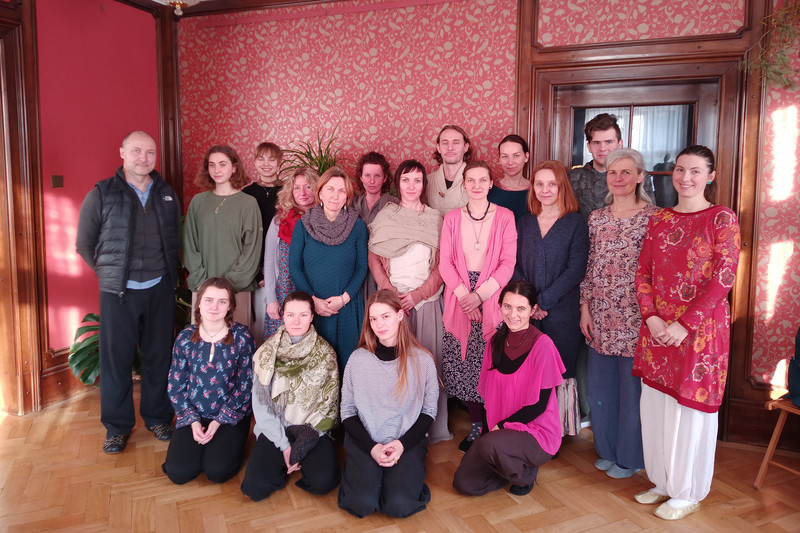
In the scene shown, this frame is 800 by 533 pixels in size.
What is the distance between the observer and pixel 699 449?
2.33 meters

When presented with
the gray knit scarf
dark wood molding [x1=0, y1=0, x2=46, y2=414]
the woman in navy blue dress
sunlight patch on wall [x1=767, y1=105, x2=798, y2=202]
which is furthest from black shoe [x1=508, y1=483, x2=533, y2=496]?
dark wood molding [x1=0, y1=0, x2=46, y2=414]

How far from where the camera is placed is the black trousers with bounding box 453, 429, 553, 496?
7.95ft

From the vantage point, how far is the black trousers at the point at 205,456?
2580 mm

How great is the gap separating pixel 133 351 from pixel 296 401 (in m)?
1.04

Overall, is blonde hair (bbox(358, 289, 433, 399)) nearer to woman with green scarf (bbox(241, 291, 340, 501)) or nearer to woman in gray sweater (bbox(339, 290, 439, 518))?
woman in gray sweater (bbox(339, 290, 439, 518))

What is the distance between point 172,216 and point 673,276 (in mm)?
2522

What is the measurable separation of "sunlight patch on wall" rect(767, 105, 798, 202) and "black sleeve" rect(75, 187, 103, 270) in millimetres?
3557

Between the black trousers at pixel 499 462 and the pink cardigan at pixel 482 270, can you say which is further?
the pink cardigan at pixel 482 270

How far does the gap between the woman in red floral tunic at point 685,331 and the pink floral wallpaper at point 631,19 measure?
52.6 inches

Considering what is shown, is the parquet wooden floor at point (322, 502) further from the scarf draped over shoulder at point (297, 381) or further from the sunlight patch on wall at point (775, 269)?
the sunlight patch on wall at point (775, 269)

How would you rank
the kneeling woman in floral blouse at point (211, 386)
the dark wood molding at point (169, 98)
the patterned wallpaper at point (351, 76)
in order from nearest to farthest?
1. the kneeling woman in floral blouse at point (211, 386)
2. the patterned wallpaper at point (351, 76)
3. the dark wood molding at point (169, 98)

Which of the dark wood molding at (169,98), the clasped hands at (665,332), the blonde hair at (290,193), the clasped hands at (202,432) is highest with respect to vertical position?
the dark wood molding at (169,98)

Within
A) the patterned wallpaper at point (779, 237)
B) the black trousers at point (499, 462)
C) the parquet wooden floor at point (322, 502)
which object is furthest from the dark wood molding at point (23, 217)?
the patterned wallpaper at point (779, 237)

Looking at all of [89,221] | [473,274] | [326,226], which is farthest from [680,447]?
[89,221]
